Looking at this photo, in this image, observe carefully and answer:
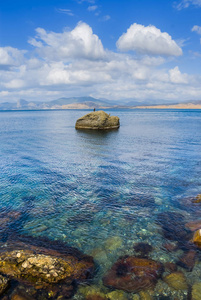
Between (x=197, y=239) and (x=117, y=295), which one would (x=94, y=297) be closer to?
(x=117, y=295)

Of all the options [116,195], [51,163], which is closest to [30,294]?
[116,195]

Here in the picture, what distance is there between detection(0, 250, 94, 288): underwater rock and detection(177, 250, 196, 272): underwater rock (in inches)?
161

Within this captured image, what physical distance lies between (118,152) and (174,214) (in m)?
18.2

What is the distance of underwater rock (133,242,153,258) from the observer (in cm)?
930

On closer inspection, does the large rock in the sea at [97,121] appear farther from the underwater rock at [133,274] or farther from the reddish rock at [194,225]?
the underwater rock at [133,274]

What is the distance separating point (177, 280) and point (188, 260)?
1.42m

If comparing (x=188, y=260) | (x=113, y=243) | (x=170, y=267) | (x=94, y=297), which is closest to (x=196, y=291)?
(x=170, y=267)

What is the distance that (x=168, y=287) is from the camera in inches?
297

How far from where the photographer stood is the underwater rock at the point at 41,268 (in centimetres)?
762

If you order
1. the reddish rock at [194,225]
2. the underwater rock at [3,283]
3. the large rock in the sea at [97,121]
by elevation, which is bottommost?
the reddish rock at [194,225]

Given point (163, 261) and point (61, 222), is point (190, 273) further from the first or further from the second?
point (61, 222)

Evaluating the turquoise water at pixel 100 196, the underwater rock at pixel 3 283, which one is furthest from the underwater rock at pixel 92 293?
the underwater rock at pixel 3 283

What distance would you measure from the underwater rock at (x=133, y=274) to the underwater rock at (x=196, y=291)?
4.28 ft

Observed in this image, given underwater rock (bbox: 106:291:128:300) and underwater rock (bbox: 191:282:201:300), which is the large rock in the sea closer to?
underwater rock (bbox: 191:282:201:300)
